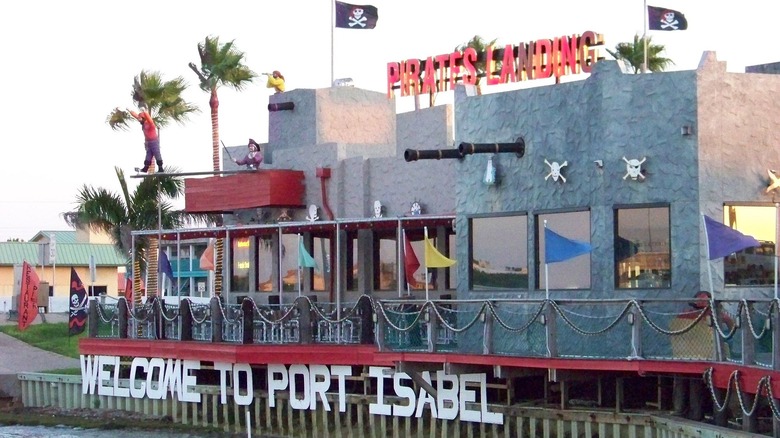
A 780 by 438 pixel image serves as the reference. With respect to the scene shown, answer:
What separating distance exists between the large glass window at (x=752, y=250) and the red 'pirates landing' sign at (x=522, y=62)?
181 inches

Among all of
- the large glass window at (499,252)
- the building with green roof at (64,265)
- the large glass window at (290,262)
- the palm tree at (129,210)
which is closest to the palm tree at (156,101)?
the palm tree at (129,210)

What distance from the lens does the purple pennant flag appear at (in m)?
21.0

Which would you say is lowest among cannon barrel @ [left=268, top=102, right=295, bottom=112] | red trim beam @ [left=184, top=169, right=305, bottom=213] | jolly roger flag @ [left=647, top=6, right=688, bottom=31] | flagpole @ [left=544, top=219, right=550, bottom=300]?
flagpole @ [left=544, top=219, right=550, bottom=300]

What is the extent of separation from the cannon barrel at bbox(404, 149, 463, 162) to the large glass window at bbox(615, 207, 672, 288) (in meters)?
3.45

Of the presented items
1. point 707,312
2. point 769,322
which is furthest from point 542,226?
point 769,322

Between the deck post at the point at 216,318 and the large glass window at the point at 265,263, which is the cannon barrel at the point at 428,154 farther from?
the large glass window at the point at 265,263

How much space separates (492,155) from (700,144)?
4.46 metres

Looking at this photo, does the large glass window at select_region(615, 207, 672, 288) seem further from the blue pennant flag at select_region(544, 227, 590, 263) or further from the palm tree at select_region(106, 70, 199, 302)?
the palm tree at select_region(106, 70, 199, 302)

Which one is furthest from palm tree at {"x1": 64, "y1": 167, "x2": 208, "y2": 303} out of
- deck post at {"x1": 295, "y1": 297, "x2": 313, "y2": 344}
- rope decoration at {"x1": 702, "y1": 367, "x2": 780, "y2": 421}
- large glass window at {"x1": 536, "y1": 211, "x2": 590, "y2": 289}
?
rope decoration at {"x1": 702, "y1": 367, "x2": 780, "y2": 421}

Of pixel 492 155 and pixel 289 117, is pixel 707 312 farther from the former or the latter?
pixel 289 117

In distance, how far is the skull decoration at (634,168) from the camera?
23609 millimetres

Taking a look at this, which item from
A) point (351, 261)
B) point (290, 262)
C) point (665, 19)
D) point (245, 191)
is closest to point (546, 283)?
point (665, 19)

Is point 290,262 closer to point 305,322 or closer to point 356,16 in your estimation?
point 305,322

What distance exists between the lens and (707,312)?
2055 cm
